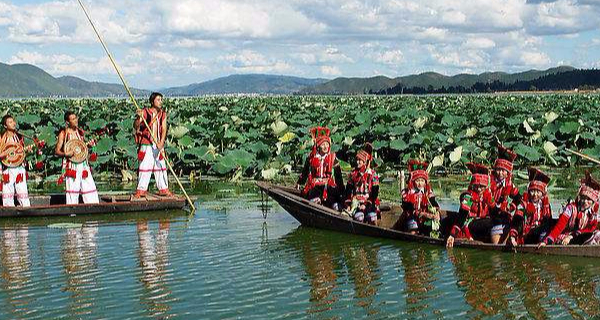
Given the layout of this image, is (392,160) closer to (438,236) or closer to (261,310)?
(438,236)

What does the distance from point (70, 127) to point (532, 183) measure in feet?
20.6

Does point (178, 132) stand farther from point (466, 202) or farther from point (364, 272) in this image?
point (364, 272)

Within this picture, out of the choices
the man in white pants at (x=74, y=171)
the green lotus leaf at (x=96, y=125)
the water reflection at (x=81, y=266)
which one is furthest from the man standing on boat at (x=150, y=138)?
the green lotus leaf at (x=96, y=125)

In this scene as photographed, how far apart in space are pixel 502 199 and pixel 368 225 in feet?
5.46

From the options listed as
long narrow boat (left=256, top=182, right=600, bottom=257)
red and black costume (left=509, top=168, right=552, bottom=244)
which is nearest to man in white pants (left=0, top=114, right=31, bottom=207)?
long narrow boat (left=256, top=182, right=600, bottom=257)

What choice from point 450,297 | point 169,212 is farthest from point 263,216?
point 450,297

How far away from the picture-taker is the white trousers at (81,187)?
1166 cm

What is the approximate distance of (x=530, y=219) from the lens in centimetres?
888

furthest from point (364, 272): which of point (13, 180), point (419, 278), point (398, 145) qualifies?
point (398, 145)

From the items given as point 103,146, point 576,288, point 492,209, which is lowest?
point 576,288

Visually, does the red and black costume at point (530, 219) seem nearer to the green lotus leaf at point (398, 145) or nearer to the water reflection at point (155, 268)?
the water reflection at point (155, 268)

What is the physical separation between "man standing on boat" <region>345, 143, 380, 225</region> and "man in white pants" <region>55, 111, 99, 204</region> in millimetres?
3928

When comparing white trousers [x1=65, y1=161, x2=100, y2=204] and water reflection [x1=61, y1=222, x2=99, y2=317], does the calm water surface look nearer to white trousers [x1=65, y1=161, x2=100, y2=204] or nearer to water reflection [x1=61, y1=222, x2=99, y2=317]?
water reflection [x1=61, y1=222, x2=99, y2=317]

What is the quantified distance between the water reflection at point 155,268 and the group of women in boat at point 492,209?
2396 mm
